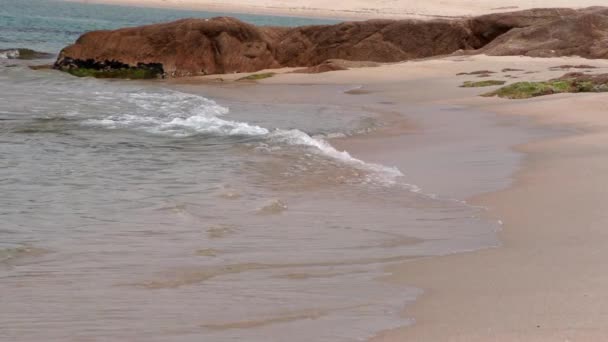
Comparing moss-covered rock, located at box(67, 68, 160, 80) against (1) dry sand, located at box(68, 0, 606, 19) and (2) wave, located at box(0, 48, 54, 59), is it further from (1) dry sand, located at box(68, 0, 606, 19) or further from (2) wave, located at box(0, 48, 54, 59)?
(1) dry sand, located at box(68, 0, 606, 19)

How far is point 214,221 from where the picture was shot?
721 cm

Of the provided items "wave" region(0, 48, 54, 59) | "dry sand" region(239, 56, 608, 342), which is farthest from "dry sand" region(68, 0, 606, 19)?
"dry sand" region(239, 56, 608, 342)

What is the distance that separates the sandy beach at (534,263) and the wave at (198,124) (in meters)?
0.42

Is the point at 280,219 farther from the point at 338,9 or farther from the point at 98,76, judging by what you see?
the point at 338,9

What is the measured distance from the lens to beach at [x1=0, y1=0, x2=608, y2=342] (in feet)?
15.2

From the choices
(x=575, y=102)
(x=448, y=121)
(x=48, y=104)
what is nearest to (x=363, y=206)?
(x=448, y=121)

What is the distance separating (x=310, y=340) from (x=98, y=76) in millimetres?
Answer: 19629

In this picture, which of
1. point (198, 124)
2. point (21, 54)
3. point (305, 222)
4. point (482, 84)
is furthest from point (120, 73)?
point (305, 222)

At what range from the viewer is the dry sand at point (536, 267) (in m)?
4.31

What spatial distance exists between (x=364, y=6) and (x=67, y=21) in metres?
26.6

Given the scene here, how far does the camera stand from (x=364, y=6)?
2672 inches

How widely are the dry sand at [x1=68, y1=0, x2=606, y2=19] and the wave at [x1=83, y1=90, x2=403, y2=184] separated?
145 feet

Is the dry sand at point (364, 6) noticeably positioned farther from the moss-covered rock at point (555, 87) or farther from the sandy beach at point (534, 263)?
the sandy beach at point (534, 263)

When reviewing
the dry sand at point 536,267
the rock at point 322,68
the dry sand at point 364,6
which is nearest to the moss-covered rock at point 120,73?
the rock at point 322,68
